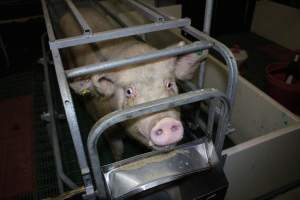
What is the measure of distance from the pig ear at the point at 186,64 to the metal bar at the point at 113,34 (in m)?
0.19

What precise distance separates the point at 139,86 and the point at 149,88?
0.19 feet

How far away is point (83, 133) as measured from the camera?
8.38 ft

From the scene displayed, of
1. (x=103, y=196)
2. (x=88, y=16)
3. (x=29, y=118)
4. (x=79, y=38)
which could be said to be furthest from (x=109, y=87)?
(x=29, y=118)

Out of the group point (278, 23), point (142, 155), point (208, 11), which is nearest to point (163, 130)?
point (142, 155)

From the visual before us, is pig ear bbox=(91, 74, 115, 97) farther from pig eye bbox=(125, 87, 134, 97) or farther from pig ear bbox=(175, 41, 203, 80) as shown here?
pig ear bbox=(175, 41, 203, 80)

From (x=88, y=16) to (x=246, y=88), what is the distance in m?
1.56

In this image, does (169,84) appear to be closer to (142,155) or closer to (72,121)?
(142,155)

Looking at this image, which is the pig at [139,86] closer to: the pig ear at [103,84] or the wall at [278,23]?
the pig ear at [103,84]

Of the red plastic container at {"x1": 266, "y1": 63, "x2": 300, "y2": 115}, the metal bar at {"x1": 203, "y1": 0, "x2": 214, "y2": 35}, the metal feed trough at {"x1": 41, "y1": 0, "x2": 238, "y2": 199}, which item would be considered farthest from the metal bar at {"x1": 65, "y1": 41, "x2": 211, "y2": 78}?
the red plastic container at {"x1": 266, "y1": 63, "x2": 300, "y2": 115}

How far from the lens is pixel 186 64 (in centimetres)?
150

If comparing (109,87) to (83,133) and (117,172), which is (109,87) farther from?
(83,133)

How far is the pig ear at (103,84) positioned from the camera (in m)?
1.21

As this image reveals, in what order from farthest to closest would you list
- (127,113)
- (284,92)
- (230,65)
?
(284,92) → (230,65) → (127,113)

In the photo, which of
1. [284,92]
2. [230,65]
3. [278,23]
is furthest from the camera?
[278,23]
